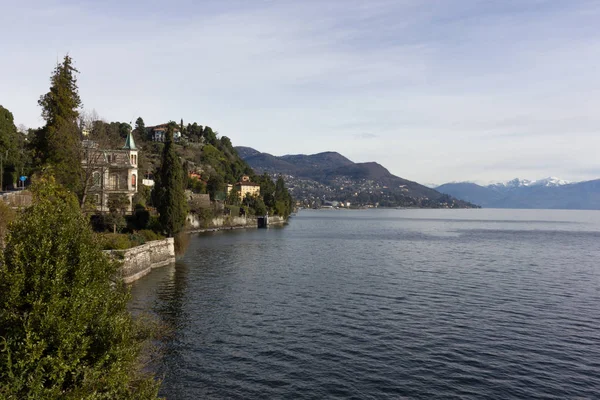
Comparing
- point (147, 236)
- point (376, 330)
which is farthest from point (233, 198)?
point (376, 330)

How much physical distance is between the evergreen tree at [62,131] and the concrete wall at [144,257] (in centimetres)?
942

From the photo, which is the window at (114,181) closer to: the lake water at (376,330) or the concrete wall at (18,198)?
the lake water at (376,330)

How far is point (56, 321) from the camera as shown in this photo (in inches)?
523

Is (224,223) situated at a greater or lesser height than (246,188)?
lesser

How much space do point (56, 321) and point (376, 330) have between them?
21835 millimetres

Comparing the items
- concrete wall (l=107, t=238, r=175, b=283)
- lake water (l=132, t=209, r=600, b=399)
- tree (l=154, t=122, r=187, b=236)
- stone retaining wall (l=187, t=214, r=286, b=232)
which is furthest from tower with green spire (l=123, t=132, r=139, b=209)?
stone retaining wall (l=187, t=214, r=286, b=232)

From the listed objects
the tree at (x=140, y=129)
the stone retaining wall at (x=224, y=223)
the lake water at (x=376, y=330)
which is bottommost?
the lake water at (x=376, y=330)

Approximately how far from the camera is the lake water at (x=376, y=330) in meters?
22.0

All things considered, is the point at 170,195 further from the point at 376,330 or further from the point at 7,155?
the point at 376,330

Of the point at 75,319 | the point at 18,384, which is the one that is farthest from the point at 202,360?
the point at 18,384

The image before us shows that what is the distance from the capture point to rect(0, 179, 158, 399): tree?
41.1 feet

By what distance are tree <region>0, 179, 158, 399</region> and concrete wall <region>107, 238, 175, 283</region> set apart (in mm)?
26216

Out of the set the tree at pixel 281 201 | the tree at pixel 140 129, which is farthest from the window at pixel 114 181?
→ the tree at pixel 140 129

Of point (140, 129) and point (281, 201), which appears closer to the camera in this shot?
point (281, 201)
